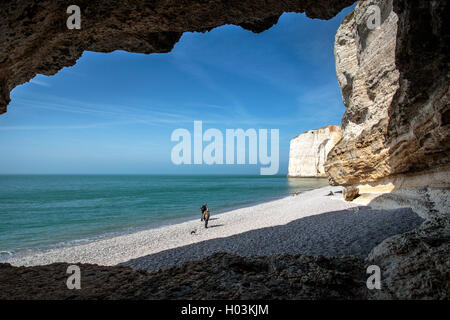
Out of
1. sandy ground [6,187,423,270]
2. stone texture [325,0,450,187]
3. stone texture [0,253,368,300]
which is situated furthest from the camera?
sandy ground [6,187,423,270]

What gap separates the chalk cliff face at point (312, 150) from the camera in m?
61.9

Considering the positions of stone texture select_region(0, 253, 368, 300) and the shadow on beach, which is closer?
stone texture select_region(0, 253, 368, 300)

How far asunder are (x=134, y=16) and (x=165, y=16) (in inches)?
25.0

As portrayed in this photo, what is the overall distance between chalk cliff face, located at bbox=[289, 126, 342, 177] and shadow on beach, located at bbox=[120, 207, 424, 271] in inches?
2178

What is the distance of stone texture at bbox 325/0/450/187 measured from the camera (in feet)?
15.4

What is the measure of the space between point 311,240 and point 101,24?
29.9ft

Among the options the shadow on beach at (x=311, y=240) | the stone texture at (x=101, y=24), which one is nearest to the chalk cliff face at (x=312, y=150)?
the shadow on beach at (x=311, y=240)

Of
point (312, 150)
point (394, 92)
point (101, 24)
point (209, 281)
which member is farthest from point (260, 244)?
point (312, 150)

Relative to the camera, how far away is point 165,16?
466 centimetres

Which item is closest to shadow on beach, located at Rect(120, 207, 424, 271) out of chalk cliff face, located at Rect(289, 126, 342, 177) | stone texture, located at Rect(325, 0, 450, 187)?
stone texture, located at Rect(325, 0, 450, 187)

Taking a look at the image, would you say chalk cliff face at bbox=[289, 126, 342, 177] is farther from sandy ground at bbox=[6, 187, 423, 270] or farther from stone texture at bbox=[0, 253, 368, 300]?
stone texture at bbox=[0, 253, 368, 300]

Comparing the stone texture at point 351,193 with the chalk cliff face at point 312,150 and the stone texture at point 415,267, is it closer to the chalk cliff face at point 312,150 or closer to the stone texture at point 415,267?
the stone texture at point 415,267
